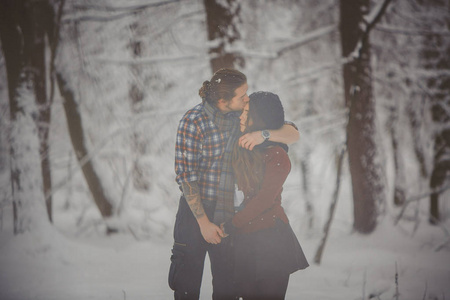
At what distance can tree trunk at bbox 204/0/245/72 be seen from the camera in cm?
405

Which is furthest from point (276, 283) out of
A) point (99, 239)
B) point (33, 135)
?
point (99, 239)

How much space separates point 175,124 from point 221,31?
4.98ft

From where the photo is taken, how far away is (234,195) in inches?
84.5

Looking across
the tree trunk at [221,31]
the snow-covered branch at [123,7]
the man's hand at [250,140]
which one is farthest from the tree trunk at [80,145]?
the man's hand at [250,140]

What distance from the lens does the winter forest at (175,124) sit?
3.86 meters

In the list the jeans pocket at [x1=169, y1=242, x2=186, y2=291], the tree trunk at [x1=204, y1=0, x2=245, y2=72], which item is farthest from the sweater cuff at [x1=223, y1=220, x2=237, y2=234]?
the tree trunk at [x1=204, y1=0, x2=245, y2=72]

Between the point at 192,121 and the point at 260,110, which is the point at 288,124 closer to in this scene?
the point at 260,110

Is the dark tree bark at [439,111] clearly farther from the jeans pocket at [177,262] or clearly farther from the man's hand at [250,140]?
the jeans pocket at [177,262]

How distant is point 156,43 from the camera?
17.2ft

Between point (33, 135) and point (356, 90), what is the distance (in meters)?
4.06

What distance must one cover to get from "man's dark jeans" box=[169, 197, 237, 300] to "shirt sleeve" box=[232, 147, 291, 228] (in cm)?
24

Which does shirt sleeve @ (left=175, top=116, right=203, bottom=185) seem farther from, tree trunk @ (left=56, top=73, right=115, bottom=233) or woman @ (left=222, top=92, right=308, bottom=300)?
tree trunk @ (left=56, top=73, right=115, bottom=233)

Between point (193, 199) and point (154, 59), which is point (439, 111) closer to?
point (154, 59)

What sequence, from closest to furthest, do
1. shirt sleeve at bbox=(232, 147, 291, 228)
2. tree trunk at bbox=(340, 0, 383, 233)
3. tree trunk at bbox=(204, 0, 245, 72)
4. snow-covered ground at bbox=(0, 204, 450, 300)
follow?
shirt sleeve at bbox=(232, 147, 291, 228)
snow-covered ground at bbox=(0, 204, 450, 300)
tree trunk at bbox=(204, 0, 245, 72)
tree trunk at bbox=(340, 0, 383, 233)
